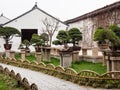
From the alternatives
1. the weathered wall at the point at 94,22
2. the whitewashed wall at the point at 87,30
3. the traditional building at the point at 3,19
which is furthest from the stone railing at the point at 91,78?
the traditional building at the point at 3,19

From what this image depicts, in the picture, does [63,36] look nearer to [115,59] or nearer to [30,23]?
[115,59]

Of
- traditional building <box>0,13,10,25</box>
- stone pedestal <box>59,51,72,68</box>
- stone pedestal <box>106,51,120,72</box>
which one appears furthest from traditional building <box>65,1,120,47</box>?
traditional building <box>0,13,10,25</box>

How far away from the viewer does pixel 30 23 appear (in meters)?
33.5

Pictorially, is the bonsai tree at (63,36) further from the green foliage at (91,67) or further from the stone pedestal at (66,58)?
the stone pedestal at (66,58)

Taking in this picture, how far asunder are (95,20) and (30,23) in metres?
7.16

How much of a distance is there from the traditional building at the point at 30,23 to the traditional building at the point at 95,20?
2.19 meters

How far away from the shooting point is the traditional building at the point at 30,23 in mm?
33062

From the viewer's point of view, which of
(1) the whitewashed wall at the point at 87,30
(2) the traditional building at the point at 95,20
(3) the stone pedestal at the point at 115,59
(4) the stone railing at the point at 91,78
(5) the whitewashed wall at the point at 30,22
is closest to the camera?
(4) the stone railing at the point at 91,78

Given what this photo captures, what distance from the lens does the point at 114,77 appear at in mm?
11625

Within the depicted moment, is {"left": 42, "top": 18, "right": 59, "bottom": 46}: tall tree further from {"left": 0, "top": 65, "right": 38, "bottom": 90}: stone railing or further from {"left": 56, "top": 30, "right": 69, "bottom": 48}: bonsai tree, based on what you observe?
{"left": 0, "top": 65, "right": 38, "bottom": 90}: stone railing

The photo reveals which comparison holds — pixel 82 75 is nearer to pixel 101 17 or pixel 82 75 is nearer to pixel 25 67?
pixel 25 67

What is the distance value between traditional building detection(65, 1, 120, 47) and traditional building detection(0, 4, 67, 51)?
2.19 m

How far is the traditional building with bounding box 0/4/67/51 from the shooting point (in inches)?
1302

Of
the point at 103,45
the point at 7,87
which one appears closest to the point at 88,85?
the point at 7,87
